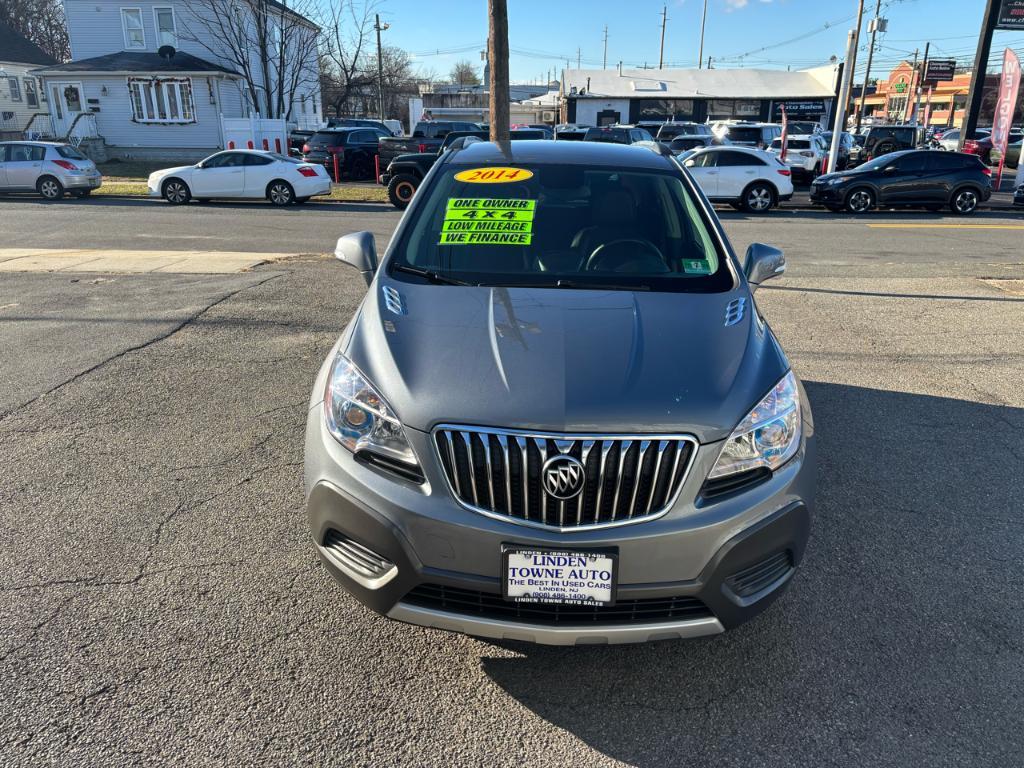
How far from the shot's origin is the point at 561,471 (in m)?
2.22

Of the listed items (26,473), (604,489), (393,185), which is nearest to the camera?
(604,489)

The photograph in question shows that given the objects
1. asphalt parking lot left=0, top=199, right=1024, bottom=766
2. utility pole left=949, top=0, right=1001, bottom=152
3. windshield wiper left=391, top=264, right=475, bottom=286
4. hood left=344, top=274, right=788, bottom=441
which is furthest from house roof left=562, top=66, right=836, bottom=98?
hood left=344, top=274, right=788, bottom=441

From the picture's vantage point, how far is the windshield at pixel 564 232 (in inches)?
132

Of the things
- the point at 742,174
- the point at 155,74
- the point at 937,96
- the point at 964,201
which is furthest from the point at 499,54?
the point at 937,96

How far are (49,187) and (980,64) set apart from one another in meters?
27.8

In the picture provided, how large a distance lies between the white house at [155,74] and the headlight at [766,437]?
113 feet

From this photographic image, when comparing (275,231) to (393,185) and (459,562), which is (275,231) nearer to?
(393,185)

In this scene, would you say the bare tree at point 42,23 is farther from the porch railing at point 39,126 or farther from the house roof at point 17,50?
the porch railing at point 39,126

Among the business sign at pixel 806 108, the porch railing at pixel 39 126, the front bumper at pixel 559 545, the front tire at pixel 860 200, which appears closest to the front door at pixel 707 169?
the front tire at pixel 860 200

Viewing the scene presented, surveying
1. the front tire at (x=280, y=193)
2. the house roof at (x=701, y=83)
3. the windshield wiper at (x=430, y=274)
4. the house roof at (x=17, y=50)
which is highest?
the house roof at (x=17, y=50)

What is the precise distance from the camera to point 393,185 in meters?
17.8

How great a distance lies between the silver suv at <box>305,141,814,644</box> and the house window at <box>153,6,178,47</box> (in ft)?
123

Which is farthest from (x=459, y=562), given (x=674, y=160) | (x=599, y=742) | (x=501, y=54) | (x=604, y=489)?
(x=501, y=54)

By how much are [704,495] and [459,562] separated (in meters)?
0.80
